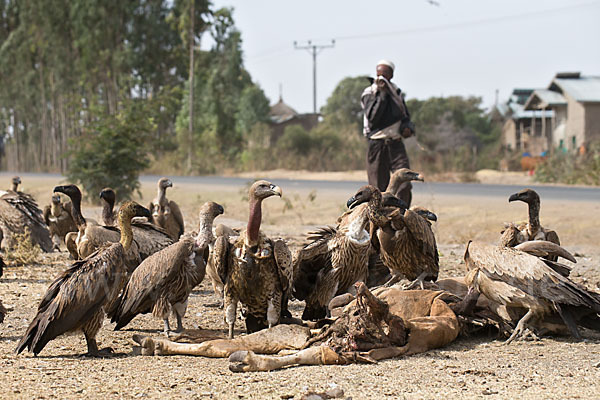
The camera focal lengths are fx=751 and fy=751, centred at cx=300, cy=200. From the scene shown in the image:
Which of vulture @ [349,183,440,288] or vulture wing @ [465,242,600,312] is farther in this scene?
vulture @ [349,183,440,288]

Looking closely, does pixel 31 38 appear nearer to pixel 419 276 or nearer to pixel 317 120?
pixel 317 120

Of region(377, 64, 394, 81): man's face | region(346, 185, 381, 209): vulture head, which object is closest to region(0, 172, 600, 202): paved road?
region(377, 64, 394, 81): man's face

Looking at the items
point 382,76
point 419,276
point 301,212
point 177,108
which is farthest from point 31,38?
point 419,276

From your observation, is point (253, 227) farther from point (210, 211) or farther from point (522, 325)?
point (522, 325)

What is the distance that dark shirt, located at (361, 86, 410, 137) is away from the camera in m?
10.3

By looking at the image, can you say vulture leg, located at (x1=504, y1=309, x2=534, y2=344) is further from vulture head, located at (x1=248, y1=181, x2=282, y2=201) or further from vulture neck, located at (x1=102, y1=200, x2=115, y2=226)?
vulture neck, located at (x1=102, y1=200, x2=115, y2=226)

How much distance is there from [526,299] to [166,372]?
2829 millimetres

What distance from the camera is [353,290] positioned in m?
6.79

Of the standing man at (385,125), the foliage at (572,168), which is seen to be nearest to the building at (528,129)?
the foliage at (572,168)

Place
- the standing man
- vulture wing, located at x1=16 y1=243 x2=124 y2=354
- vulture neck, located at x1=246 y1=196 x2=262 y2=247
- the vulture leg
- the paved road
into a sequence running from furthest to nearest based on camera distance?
1. the paved road
2. the standing man
3. vulture neck, located at x1=246 y1=196 x2=262 y2=247
4. the vulture leg
5. vulture wing, located at x1=16 y1=243 x2=124 y2=354

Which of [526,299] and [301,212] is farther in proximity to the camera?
[301,212]

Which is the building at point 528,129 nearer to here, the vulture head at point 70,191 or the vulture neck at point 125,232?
the vulture head at point 70,191

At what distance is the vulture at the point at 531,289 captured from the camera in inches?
228

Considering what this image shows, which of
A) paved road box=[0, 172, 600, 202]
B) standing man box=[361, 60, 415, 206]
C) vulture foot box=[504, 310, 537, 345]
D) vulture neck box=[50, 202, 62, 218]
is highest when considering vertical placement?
standing man box=[361, 60, 415, 206]
